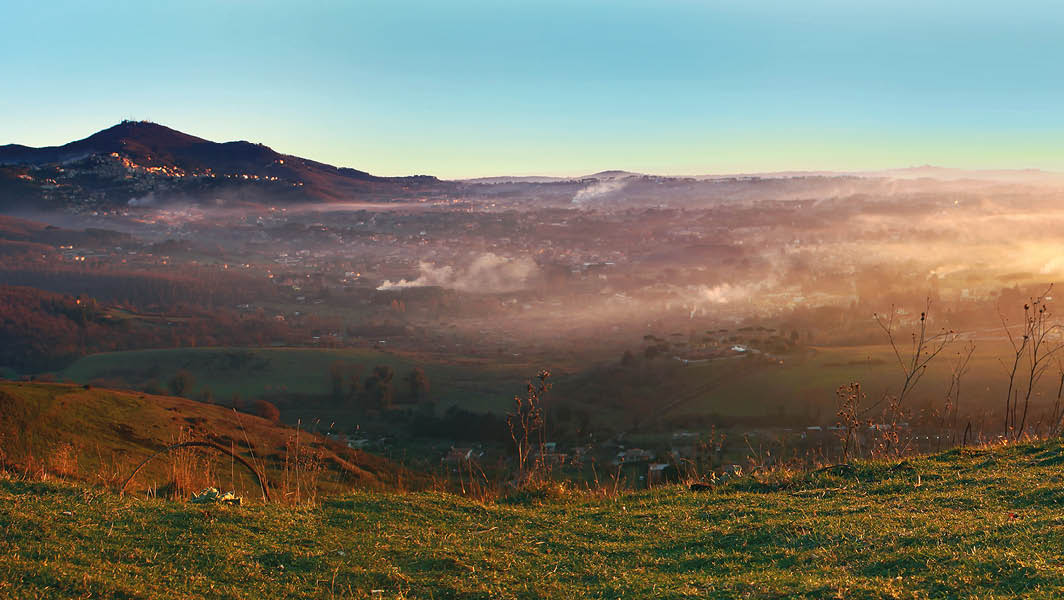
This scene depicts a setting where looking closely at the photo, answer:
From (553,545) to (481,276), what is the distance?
460 feet

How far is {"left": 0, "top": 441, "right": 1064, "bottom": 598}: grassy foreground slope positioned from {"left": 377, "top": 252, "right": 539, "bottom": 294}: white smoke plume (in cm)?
12777

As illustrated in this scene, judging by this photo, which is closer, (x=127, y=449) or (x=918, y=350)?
(x=918, y=350)

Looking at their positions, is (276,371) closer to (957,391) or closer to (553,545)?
(957,391)

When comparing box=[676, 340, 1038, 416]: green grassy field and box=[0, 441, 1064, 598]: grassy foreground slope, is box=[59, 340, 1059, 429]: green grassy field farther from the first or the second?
box=[0, 441, 1064, 598]: grassy foreground slope

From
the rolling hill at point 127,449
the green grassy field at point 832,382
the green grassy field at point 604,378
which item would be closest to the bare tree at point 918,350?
the green grassy field at point 832,382

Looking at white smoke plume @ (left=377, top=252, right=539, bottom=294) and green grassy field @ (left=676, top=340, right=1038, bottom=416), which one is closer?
green grassy field @ (left=676, top=340, right=1038, bottom=416)

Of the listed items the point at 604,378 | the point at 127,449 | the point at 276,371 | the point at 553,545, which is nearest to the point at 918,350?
the point at 553,545

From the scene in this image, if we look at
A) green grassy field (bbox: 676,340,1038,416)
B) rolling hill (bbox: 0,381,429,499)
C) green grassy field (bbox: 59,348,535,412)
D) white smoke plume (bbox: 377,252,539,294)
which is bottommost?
green grassy field (bbox: 59,348,535,412)

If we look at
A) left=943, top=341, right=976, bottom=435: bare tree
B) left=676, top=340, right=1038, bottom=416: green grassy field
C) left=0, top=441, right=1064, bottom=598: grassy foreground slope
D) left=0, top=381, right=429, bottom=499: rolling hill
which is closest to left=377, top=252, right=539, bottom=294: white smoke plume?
left=676, top=340, right=1038, bottom=416: green grassy field

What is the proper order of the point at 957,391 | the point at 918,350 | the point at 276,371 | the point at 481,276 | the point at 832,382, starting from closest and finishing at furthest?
the point at 918,350 → the point at 957,391 → the point at 832,382 → the point at 276,371 → the point at 481,276

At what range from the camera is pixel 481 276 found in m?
145

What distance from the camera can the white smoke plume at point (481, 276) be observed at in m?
138

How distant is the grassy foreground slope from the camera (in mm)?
4008

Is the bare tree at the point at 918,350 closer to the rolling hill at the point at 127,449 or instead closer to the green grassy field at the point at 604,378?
the green grassy field at the point at 604,378
